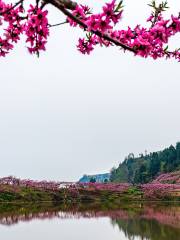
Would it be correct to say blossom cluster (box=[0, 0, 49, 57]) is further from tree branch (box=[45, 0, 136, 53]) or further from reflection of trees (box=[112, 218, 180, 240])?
reflection of trees (box=[112, 218, 180, 240])

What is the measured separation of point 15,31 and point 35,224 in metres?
13.4

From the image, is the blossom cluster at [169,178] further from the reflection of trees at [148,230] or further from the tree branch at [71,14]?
the tree branch at [71,14]

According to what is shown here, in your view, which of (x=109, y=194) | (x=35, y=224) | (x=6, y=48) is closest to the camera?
(x=6, y=48)

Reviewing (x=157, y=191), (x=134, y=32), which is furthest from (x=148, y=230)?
(x=157, y=191)

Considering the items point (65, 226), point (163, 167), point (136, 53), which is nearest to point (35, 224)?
point (65, 226)

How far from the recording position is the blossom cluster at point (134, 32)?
10.2ft

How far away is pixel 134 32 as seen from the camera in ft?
12.0

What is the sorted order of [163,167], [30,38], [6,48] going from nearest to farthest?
[30,38]
[6,48]
[163,167]

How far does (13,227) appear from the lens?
15.3 metres

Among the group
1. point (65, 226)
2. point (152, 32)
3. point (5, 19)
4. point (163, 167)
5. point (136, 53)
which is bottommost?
point (65, 226)

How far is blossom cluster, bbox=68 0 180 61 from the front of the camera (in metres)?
3.12

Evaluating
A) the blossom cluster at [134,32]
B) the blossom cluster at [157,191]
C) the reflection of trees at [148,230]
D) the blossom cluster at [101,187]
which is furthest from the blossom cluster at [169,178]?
the blossom cluster at [134,32]

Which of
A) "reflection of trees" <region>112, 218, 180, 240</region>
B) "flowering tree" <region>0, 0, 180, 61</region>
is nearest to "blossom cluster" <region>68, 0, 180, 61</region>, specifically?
"flowering tree" <region>0, 0, 180, 61</region>

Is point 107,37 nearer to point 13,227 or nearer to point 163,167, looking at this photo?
point 13,227
